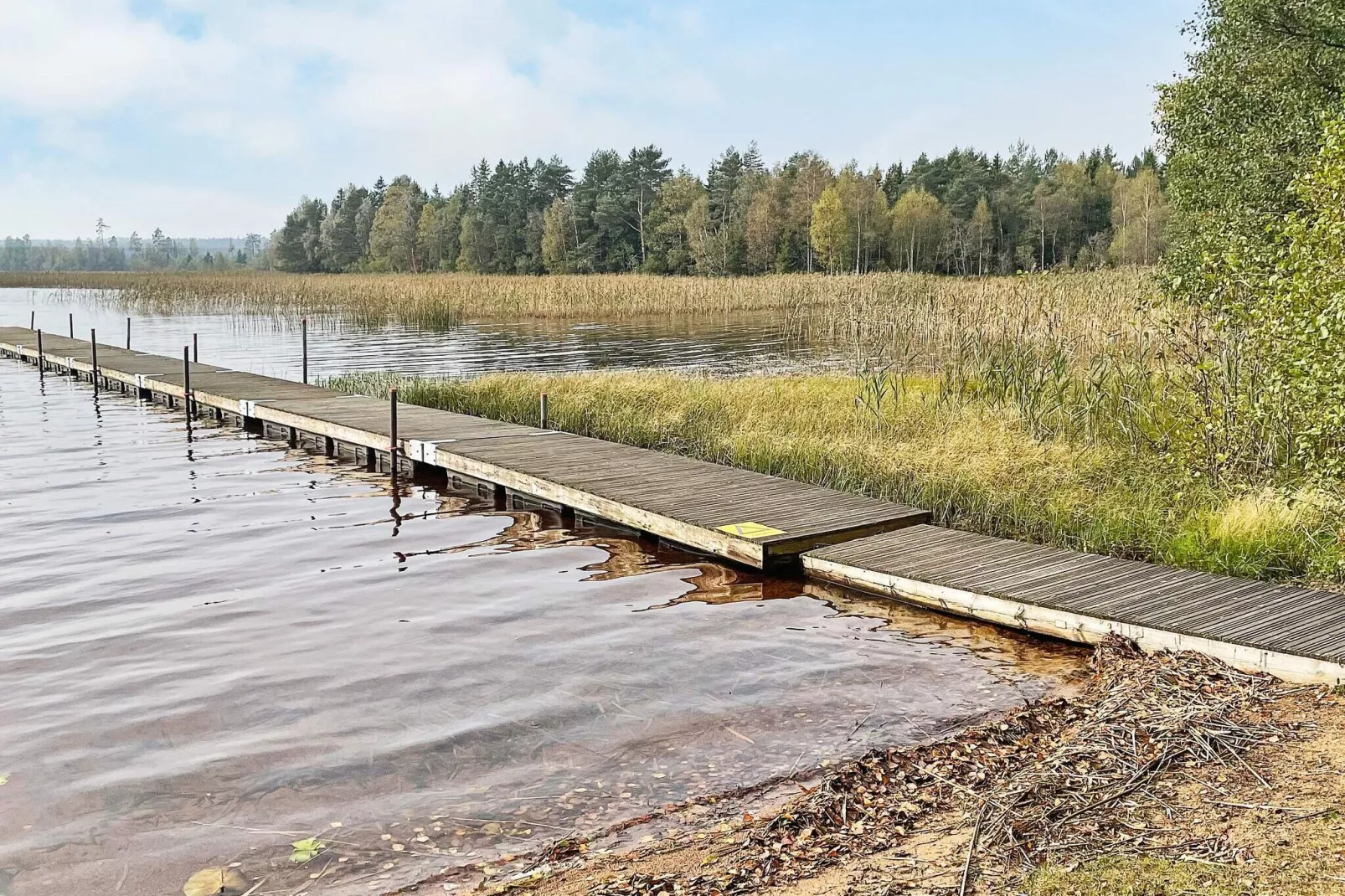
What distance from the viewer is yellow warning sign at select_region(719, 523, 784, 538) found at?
7438 mm

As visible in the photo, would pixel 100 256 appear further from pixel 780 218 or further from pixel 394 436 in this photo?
pixel 394 436

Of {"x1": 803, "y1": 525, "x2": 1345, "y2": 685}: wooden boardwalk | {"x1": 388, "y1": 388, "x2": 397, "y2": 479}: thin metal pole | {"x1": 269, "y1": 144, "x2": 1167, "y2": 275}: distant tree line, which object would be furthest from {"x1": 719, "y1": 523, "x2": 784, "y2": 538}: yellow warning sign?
{"x1": 269, "y1": 144, "x2": 1167, "y2": 275}: distant tree line

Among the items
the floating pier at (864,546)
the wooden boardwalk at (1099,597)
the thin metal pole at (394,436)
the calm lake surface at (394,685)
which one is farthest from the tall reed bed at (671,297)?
the calm lake surface at (394,685)

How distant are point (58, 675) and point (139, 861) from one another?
2323 millimetres

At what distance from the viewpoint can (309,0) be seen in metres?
21.9

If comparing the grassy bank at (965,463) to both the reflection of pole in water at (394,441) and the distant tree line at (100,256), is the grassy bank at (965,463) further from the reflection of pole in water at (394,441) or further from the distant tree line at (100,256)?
the distant tree line at (100,256)

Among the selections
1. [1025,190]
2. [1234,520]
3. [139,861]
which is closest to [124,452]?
[139,861]

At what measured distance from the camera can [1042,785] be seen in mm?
3881

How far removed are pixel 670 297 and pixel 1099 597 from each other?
30698mm

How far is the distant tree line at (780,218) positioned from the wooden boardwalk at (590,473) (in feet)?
142

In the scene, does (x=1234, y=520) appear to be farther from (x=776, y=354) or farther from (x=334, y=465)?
(x=776, y=354)

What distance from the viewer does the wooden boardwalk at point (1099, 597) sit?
5230 millimetres

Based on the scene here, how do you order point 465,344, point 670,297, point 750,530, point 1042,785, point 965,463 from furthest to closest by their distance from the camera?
point 670,297 → point 465,344 → point 965,463 → point 750,530 → point 1042,785

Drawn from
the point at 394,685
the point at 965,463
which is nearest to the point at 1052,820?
the point at 394,685
